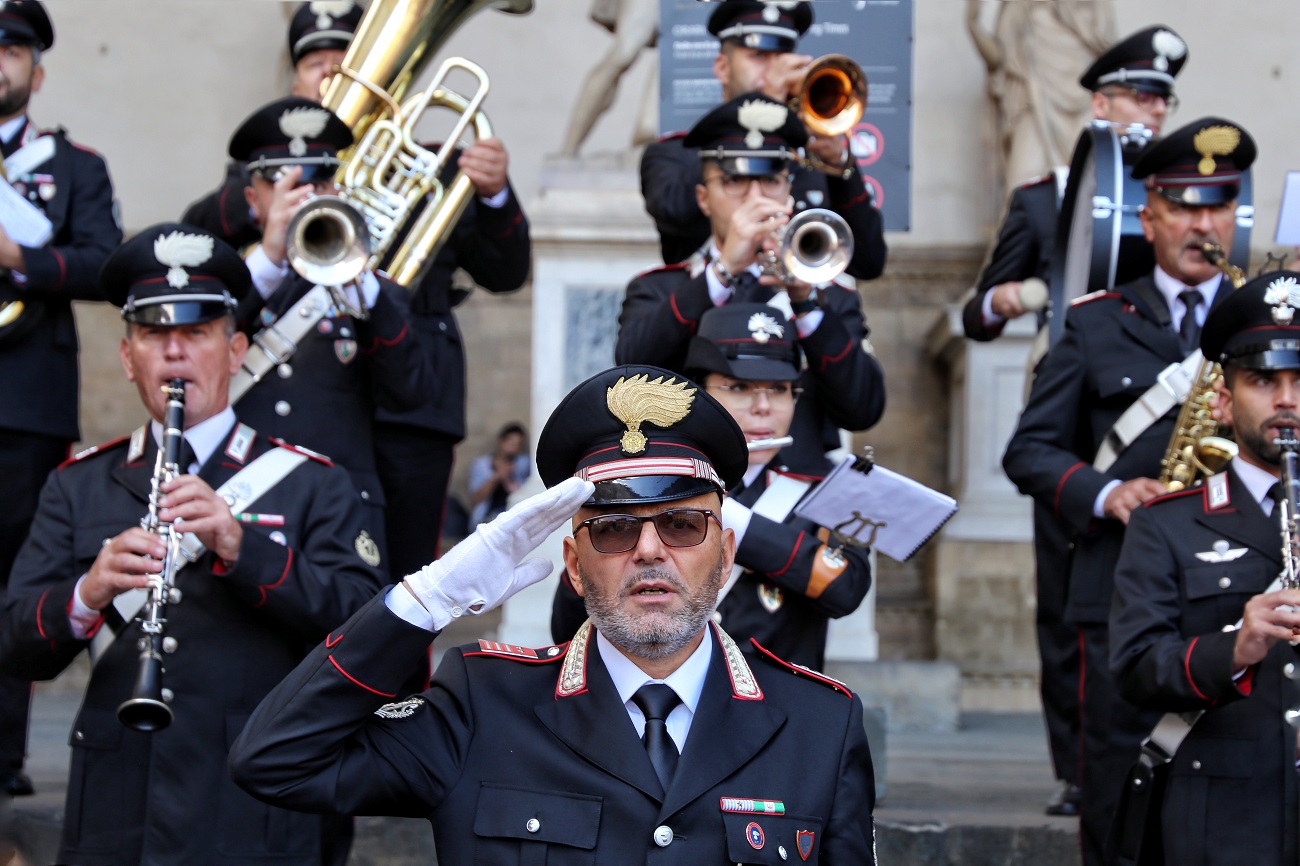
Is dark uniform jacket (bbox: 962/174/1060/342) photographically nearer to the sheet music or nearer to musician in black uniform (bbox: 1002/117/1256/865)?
musician in black uniform (bbox: 1002/117/1256/865)

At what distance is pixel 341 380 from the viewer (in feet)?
18.9

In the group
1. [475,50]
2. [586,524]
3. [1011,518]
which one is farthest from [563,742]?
[475,50]

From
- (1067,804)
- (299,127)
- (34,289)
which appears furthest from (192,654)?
(1067,804)

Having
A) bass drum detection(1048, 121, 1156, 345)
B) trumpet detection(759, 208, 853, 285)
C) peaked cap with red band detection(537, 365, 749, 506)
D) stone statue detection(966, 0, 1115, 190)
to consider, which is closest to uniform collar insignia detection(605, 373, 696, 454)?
peaked cap with red band detection(537, 365, 749, 506)

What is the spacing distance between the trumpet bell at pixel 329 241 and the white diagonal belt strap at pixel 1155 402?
2263mm

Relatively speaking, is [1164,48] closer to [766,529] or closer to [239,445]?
[766,529]

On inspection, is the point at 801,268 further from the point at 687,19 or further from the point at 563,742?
the point at 687,19

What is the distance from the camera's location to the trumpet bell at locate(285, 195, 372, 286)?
5.32 metres

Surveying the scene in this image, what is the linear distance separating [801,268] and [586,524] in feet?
6.35

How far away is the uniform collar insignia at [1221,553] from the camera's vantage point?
4.66 metres

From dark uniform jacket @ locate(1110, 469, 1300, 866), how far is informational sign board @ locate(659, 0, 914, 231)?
313cm

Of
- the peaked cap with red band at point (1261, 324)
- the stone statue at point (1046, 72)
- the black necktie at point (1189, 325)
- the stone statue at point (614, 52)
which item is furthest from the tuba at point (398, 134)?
the stone statue at point (1046, 72)

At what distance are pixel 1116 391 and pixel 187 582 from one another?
9.08 feet

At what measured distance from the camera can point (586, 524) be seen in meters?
3.54
